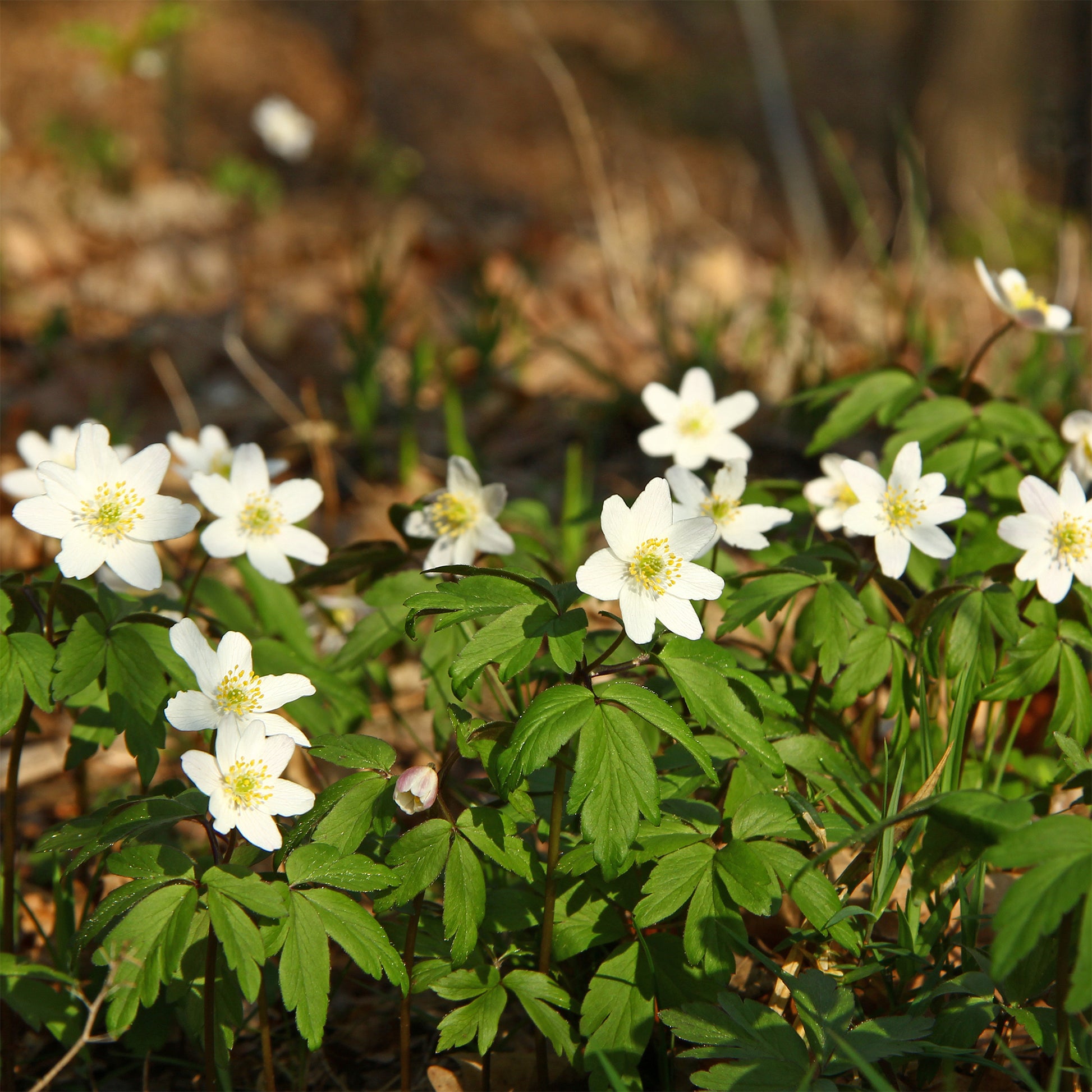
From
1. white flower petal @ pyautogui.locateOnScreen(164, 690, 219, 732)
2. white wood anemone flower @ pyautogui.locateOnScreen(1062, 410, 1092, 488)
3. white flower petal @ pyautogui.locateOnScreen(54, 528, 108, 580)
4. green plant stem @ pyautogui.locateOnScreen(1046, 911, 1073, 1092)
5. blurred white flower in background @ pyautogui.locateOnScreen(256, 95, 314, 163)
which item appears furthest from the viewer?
blurred white flower in background @ pyautogui.locateOnScreen(256, 95, 314, 163)

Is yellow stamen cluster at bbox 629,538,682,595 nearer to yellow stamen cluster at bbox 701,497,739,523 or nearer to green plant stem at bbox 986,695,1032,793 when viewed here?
yellow stamen cluster at bbox 701,497,739,523

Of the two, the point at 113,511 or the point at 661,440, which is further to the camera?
the point at 661,440

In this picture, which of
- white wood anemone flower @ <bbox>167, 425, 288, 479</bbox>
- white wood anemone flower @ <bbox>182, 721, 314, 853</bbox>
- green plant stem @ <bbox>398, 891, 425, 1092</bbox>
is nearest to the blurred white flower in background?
white wood anemone flower @ <bbox>167, 425, 288, 479</bbox>

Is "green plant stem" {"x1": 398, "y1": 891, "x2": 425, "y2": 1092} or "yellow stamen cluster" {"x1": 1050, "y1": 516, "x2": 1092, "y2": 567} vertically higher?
"yellow stamen cluster" {"x1": 1050, "y1": 516, "x2": 1092, "y2": 567}

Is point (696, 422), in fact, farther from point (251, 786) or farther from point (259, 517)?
point (251, 786)

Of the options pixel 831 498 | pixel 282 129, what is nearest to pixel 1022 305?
pixel 831 498

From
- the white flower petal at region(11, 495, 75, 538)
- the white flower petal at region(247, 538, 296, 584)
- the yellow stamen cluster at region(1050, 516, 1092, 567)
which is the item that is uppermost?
the white flower petal at region(11, 495, 75, 538)

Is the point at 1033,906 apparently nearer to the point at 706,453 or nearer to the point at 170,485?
the point at 706,453
